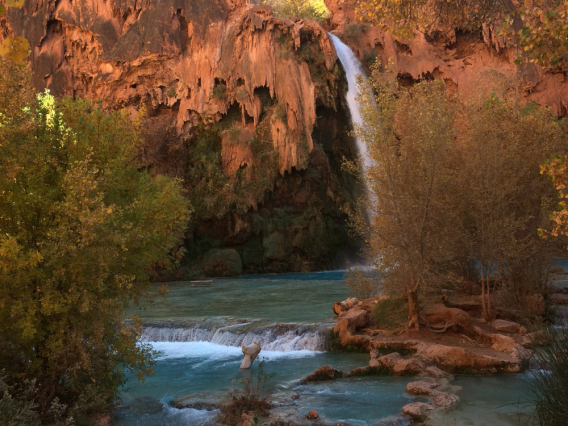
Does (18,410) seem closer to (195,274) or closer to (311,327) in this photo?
(311,327)

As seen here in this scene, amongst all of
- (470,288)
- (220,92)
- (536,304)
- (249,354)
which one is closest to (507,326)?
(536,304)

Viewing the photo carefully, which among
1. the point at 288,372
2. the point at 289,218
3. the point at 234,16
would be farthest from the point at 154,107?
the point at 288,372

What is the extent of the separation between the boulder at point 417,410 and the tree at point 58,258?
421 centimetres

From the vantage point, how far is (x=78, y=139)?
8.65 m

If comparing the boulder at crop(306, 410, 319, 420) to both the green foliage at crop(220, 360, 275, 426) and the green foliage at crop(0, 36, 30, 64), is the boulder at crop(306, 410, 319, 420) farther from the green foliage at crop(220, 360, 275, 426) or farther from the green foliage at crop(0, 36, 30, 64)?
the green foliage at crop(0, 36, 30, 64)

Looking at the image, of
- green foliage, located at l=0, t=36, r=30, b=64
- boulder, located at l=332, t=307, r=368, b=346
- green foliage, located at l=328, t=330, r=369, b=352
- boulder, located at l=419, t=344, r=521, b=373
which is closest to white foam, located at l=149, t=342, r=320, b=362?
green foliage, located at l=328, t=330, r=369, b=352

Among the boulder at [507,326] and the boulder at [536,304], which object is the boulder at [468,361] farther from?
the boulder at [536,304]

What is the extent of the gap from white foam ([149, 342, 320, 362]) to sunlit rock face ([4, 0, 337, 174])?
19196 mm

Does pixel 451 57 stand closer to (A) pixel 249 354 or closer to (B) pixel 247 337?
(B) pixel 247 337

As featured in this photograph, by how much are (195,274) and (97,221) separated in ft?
79.9

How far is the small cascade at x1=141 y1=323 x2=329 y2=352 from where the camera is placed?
13.8 m

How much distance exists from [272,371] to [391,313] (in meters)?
3.89

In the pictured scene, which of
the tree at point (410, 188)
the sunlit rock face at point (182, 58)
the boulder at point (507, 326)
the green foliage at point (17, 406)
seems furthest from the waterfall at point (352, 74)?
the green foliage at point (17, 406)

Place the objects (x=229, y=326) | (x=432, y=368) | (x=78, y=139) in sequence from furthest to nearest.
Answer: (x=229, y=326) → (x=432, y=368) → (x=78, y=139)
